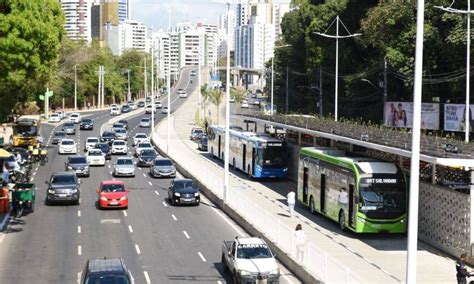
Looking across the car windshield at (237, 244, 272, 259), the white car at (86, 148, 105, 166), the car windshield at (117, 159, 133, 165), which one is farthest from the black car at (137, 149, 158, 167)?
the car windshield at (237, 244, 272, 259)

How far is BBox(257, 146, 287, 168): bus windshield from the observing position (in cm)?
4872

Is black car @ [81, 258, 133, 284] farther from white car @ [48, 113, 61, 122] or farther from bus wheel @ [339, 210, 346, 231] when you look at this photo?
white car @ [48, 113, 61, 122]

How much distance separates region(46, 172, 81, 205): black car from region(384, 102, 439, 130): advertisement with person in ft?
82.2

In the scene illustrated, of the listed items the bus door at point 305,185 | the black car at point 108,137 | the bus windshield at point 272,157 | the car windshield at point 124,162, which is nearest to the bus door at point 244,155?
the bus windshield at point 272,157

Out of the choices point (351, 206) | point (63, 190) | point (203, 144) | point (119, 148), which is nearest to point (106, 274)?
point (351, 206)

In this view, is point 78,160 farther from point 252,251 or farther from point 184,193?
point 252,251

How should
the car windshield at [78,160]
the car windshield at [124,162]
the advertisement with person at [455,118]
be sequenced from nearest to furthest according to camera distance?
the advertisement with person at [455,118], the car windshield at [78,160], the car windshield at [124,162]

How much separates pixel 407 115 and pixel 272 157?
12.0 m

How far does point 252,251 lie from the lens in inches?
910

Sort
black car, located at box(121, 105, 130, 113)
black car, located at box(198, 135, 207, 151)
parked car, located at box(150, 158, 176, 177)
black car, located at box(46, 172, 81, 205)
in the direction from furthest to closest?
1. black car, located at box(121, 105, 130, 113)
2. black car, located at box(198, 135, 207, 151)
3. parked car, located at box(150, 158, 176, 177)
4. black car, located at box(46, 172, 81, 205)

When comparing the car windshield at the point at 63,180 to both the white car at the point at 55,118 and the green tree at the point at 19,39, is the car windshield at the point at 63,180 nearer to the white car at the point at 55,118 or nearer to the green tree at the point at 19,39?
the green tree at the point at 19,39

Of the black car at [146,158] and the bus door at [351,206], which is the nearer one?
the bus door at [351,206]

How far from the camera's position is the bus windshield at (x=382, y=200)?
29.4m

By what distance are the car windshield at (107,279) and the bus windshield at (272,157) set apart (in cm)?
3034
